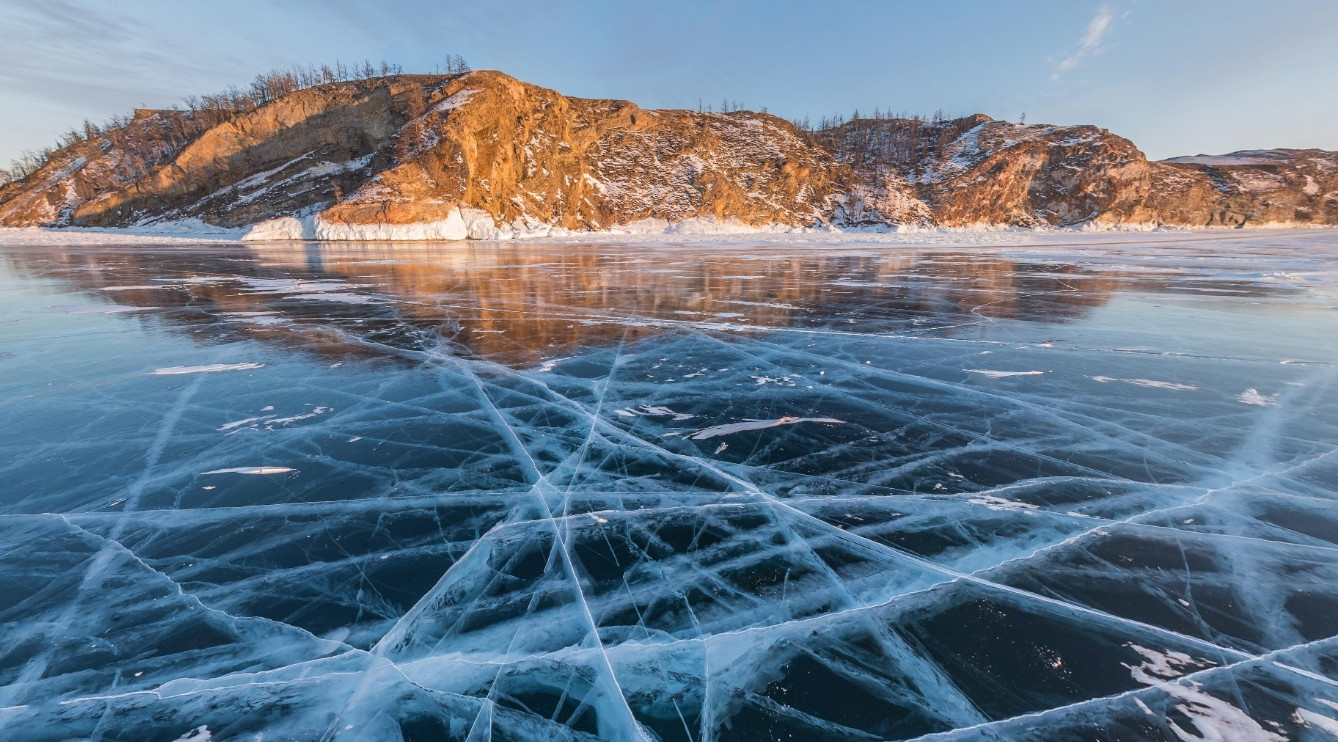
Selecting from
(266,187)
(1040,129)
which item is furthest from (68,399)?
(1040,129)

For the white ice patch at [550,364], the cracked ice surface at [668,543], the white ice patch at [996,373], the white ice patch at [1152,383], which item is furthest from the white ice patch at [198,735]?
the white ice patch at [1152,383]

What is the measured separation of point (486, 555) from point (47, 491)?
2738mm

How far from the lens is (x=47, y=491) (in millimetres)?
2846

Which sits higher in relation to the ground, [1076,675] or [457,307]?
[457,307]

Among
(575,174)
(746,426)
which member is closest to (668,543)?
(746,426)

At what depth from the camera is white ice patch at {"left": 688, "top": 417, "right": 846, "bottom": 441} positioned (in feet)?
12.1

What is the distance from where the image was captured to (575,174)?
48406 mm

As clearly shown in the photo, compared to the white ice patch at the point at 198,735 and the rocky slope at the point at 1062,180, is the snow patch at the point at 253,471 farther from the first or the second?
the rocky slope at the point at 1062,180

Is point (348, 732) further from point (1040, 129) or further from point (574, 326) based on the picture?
point (1040, 129)

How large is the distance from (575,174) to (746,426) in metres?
49.6

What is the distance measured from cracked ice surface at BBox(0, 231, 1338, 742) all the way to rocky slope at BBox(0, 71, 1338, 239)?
38234 mm

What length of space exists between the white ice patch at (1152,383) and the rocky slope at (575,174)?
41170mm

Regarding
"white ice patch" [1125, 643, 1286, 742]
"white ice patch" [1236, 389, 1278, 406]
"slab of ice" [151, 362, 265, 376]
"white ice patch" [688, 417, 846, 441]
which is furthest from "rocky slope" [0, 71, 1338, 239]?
"white ice patch" [1125, 643, 1286, 742]

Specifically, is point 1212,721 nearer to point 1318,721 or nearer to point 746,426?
point 1318,721
